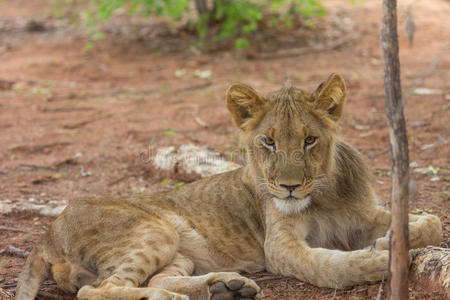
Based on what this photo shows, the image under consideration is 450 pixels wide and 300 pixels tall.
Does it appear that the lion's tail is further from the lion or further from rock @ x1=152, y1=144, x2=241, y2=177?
rock @ x1=152, y1=144, x2=241, y2=177

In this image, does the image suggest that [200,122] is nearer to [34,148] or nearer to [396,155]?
[34,148]

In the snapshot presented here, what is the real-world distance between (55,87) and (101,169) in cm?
489

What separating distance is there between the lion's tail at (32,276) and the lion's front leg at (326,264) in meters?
1.65

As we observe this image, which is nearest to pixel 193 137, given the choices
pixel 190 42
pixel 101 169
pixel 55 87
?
pixel 101 169

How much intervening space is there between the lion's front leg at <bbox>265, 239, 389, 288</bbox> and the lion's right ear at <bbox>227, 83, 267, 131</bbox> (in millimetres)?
937

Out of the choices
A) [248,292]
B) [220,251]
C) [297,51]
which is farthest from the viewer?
[297,51]

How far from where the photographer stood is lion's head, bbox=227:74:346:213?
3.96 metres

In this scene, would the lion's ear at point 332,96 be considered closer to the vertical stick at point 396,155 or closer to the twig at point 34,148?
the vertical stick at point 396,155

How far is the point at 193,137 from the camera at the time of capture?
26.5 ft

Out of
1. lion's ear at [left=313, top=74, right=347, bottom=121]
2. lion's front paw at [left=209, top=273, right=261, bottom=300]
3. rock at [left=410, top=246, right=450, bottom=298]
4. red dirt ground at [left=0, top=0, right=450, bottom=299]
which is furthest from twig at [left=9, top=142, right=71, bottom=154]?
rock at [left=410, top=246, right=450, bottom=298]

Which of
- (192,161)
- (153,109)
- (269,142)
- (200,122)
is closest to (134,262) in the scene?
(269,142)

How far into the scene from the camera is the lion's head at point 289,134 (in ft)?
13.0

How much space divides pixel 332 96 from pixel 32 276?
249 cm

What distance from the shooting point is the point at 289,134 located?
4.05 m
